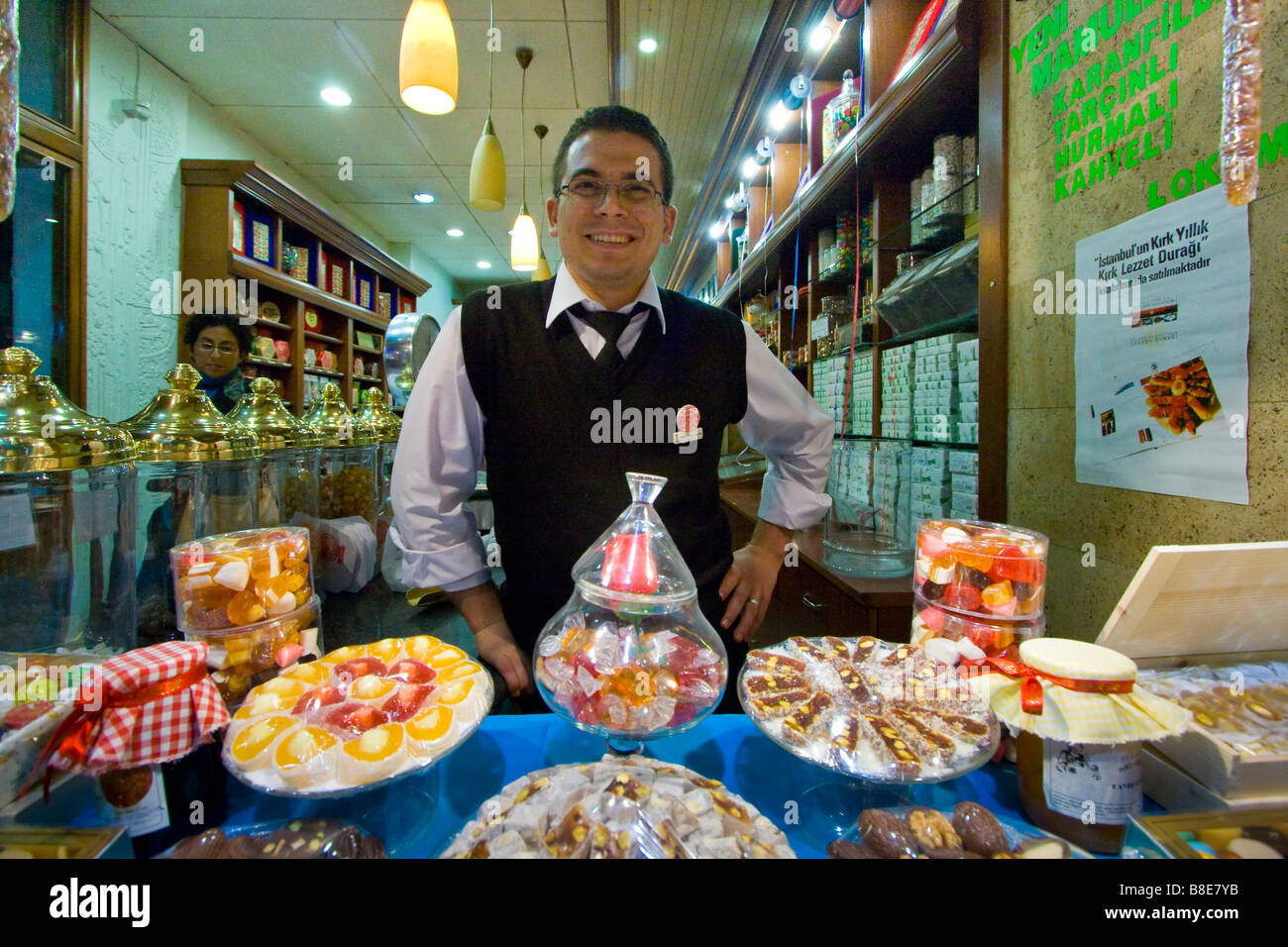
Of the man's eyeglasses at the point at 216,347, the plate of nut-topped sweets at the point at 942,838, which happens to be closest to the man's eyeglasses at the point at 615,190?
the plate of nut-topped sweets at the point at 942,838

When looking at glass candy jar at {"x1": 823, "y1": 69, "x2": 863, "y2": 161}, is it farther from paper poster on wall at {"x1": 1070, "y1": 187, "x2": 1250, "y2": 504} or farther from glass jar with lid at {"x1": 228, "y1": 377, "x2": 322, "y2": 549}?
glass jar with lid at {"x1": 228, "y1": 377, "x2": 322, "y2": 549}

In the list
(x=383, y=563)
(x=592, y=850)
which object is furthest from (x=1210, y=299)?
(x=383, y=563)

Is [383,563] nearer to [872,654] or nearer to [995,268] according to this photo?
[872,654]

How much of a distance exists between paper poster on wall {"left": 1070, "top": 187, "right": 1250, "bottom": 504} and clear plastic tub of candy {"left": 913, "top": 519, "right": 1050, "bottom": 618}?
0.37m

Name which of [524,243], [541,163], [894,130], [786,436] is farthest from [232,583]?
[541,163]

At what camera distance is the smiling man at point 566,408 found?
4.32 ft

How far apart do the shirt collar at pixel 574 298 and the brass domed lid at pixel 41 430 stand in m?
0.87

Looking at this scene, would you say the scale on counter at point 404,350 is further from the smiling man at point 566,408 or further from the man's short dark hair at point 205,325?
the smiling man at point 566,408

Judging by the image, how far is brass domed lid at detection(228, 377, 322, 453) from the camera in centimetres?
171

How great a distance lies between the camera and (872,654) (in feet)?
2.98

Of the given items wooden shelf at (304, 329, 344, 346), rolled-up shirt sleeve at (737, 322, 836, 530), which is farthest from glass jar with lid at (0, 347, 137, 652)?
wooden shelf at (304, 329, 344, 346)

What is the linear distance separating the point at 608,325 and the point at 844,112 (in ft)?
5.71

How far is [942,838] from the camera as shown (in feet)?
→ 1.94

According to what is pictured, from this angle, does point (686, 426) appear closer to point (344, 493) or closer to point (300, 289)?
point (344, 493)
